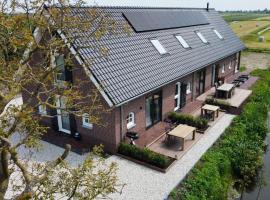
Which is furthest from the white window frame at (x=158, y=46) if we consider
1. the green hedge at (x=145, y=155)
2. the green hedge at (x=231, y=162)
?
the green hedge at (x=145, y=155)

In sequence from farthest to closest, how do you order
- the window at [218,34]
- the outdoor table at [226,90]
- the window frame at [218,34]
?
the window at [218,34]
the window frame at [218,34]
the outdoor table at [226,90]

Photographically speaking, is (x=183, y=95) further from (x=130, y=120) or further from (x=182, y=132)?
(x=130, y=120)

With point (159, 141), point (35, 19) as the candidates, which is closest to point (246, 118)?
point (159, 141)

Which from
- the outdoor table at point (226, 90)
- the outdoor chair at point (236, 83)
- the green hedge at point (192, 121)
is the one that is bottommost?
the green hedge at point (192, 121)

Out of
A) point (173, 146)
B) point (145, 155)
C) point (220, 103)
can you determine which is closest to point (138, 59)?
point (173, 146)

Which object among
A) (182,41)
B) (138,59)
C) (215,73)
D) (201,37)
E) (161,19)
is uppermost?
(161,19)

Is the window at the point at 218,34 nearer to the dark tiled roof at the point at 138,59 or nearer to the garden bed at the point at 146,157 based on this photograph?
the dark tiled roof at the point at 138,59

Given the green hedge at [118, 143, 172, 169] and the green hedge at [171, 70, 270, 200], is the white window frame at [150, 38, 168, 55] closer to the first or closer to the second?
the green hedge at [171, 70, 270, 200]

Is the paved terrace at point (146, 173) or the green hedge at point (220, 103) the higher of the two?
the green hedge at point (220, 103)
